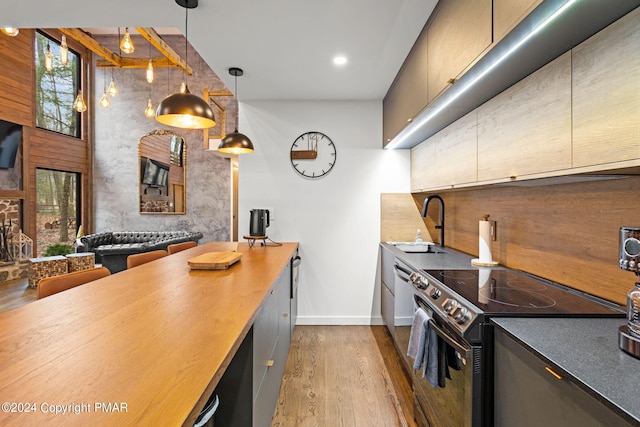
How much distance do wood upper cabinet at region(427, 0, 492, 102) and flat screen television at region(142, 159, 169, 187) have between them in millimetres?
6496

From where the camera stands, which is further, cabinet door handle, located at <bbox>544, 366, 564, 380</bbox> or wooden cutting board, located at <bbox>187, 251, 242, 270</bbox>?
wooden cutting board, located at <bbox>187, 251, 242, 270</bbox>

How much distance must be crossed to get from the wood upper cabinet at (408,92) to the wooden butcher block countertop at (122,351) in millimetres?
1696

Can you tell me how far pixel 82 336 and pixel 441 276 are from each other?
1709 mm

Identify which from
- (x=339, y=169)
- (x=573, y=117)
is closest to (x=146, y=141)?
(x=339, y=169)

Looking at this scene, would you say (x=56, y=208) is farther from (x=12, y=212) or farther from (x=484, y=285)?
(x=484, y=285)

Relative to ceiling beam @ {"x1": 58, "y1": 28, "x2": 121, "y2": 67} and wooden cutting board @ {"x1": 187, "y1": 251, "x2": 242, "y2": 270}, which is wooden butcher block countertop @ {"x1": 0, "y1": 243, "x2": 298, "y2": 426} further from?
ceiling beam @ {"x1": 58, "y1": 28, "x2": 121, "y2": 67}

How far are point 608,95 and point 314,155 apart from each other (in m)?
2.93

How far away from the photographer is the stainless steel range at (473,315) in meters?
1.22

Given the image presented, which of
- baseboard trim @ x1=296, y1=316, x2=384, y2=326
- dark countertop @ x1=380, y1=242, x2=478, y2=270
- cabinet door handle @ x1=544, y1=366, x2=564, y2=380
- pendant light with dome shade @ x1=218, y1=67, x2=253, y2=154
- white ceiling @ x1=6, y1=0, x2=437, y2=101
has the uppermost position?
white ceiling @ x1=6, y1=0, x2=437, y2=101

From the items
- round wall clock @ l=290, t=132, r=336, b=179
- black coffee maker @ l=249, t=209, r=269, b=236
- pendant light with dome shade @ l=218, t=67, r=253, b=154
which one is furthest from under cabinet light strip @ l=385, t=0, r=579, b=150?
black coffee maker @ l=249, t=209, r=269, b=236

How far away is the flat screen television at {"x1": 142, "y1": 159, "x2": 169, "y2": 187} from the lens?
23.2 ft

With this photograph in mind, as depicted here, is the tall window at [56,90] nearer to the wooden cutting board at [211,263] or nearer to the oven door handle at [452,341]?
the wooden cutting board at [211,263]

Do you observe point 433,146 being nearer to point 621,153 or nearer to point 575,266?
point 575,266

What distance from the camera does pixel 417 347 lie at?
1.72 metres
